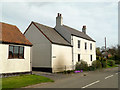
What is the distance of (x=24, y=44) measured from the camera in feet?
55.8

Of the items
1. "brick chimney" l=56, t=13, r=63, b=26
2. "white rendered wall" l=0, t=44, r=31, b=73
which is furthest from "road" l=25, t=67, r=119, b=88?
"brick chimney" l=56, t=13, r=63, b=26

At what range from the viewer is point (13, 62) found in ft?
51.4

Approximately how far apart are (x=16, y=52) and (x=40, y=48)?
6490 mm

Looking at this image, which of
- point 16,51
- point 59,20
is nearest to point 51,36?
point 59,20

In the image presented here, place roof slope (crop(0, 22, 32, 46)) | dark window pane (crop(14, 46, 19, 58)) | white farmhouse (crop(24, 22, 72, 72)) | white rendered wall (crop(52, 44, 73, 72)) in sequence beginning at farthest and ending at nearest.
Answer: white rendered wall (crop(52, 44, 73, 72)) → white farmhouse (crop(24, 22, 72, 72)) → dark window pane (crop(14, 46, 19, 58)) → roof slope (crop(0, 22, 32, 46))

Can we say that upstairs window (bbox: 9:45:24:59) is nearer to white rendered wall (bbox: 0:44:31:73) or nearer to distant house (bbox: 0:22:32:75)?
distant house (bbox: 0:22:32:75)

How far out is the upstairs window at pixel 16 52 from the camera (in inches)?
615

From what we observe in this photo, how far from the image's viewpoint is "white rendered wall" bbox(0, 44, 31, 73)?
14570 mm

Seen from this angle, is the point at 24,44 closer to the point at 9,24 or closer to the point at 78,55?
the point at 9,24

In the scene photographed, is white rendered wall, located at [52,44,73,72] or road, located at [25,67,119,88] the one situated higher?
white rendered wall, located at [52,44,73,72]

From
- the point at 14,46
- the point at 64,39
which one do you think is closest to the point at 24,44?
the point at 14,46

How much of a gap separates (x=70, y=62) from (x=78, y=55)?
3710mm

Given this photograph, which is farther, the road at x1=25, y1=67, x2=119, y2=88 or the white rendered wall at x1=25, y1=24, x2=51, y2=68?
the white rendered wall at x1=25, y1=24, x2=51, y2=68

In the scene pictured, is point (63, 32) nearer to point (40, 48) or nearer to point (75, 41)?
point (75, 41)
